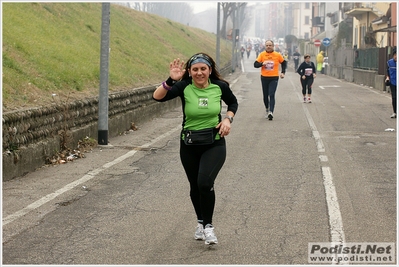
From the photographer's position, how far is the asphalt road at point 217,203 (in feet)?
22.5

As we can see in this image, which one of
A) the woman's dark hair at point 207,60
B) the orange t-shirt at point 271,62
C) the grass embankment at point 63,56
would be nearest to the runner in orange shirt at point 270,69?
the orange t-shirt at point 271,62

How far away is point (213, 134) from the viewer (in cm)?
705

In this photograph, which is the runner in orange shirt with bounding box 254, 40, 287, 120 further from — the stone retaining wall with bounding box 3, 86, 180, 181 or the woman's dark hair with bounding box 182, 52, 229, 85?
the woman's dark hair with bounding box 182, 52, 229, 85

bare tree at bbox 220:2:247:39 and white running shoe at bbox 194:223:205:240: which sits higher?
bare tree at bbox 220:2:247:39

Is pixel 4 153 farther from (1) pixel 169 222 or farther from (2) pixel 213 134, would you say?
(2) pixel 213 134

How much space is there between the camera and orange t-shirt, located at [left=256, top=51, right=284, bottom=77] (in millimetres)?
18609

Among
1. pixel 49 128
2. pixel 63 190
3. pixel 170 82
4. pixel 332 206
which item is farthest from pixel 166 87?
pixel 49 128

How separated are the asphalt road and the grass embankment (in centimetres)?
177

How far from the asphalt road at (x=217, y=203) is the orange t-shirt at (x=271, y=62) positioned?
3190 mm

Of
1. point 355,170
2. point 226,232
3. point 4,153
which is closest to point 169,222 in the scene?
point 226,232

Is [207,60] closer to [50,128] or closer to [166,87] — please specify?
[166,87]

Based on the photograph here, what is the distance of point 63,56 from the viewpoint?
1997 cm

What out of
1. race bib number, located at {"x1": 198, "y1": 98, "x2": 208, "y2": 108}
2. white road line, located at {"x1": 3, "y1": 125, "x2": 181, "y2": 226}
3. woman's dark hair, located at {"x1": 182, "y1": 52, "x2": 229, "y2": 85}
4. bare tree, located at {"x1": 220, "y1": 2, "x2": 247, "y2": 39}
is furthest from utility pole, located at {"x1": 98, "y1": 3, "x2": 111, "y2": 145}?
bare tree, located at {"x1": 220, "y1": 2, "x2": 247, "y2": 39}

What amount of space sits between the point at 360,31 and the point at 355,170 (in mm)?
50463
